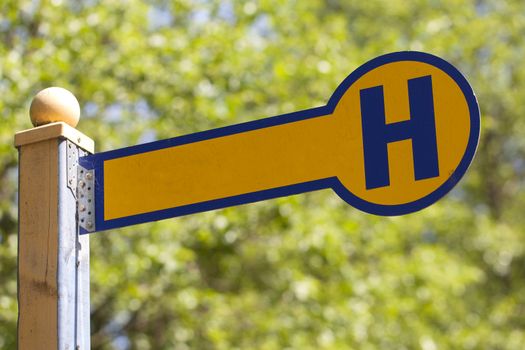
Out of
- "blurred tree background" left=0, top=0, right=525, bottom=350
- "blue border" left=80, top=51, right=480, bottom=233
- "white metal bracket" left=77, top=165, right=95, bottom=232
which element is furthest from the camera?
"blurred tree background" left=0, top=0, right=525, bottom=350

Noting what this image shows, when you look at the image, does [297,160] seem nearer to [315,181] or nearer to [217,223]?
[315,181]

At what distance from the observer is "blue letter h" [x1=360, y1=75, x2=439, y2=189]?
1.97 meters

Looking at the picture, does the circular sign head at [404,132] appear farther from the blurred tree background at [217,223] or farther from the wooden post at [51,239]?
the blurred tree background at [217,223]

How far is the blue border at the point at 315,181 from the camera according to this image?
1945 millimetres

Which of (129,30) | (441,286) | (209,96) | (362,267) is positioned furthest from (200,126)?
(441,286)

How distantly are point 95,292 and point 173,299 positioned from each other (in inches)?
22.1

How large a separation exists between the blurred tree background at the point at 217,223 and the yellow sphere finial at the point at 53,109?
3662 millimetres

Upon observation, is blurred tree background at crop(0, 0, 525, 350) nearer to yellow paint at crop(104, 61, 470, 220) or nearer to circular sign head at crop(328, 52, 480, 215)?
yellow paint at crop(104, 61, 470, 220)

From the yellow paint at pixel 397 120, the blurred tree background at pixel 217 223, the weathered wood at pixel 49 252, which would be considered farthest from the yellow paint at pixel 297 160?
the blurred tree background at pixel 217 223

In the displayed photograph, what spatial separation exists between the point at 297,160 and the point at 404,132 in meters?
0.24

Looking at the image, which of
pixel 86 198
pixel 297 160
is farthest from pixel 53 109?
pixel 297 160

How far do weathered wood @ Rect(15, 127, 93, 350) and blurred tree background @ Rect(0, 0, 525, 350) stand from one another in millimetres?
3741

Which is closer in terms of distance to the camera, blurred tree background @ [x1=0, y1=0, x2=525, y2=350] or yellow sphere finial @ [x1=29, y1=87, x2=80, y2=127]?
yellow sphere finial @ [x1=29, y1=87, x2=80, y2=127]

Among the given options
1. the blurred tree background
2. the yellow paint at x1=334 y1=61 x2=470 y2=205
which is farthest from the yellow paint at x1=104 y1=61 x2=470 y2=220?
the blurred tree background
